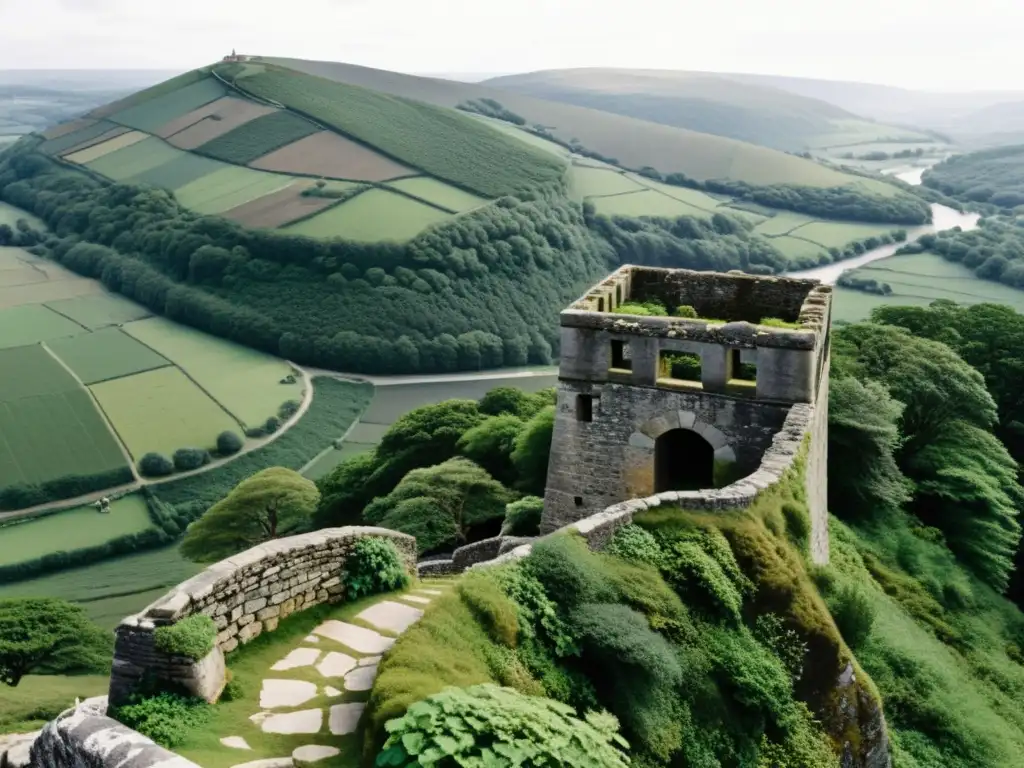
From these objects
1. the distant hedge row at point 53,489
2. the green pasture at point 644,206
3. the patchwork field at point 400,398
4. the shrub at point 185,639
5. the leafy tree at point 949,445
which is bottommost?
the patchwork field at point 400,398

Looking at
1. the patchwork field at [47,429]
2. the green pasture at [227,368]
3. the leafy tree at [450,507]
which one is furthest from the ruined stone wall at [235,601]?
the green pasture at [227,368]

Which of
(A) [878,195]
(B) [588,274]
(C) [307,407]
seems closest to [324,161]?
(B) [588,274]

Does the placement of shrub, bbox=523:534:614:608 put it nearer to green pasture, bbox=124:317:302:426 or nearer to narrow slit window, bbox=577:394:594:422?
narrow slit window, bbox=577:394:594:422

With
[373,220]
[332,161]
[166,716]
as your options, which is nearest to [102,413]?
[373,220]

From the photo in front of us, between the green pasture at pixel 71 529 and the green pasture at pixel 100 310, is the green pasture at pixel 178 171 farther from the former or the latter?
the green pasture at pixel 71 529

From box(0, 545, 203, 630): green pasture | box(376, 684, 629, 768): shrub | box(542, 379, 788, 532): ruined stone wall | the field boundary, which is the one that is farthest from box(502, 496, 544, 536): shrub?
the field boundary

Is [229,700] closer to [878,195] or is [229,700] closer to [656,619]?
[656,619]
